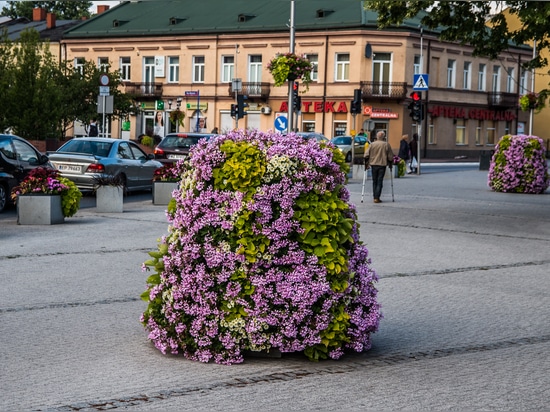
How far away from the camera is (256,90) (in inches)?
2714

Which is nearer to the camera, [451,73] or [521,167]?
[521,167]

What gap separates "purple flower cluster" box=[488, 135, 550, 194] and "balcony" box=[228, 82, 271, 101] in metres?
36.8

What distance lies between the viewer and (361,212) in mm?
22719

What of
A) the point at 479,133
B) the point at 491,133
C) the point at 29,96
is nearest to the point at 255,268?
the point at 29,96

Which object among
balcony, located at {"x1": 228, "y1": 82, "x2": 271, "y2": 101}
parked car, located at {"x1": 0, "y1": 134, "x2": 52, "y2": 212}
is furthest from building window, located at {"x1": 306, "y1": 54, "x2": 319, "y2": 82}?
parked car, located at {"x1": 0, "y1": 134, "x2": 52, "y2": 212}

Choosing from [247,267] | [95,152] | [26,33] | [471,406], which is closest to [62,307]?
[247,267]

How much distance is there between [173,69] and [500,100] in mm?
22822

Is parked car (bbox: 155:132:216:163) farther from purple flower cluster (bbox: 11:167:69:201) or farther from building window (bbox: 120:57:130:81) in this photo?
building window (bbox: 120:57:130:81)

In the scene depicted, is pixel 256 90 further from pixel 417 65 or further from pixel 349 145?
pixel 349 145

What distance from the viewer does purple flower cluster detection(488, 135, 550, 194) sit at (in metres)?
31.7

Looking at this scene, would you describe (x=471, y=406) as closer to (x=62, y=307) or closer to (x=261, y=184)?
(x=261, y=184)

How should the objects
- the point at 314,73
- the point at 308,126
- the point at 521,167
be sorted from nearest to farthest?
the point at 521,167, the point at 314,73, the point at 308,126

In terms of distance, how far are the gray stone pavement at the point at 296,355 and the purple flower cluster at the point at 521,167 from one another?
15.5 metres

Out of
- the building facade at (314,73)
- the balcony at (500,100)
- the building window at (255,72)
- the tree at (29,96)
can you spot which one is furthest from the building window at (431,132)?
the tree at (29,96)
